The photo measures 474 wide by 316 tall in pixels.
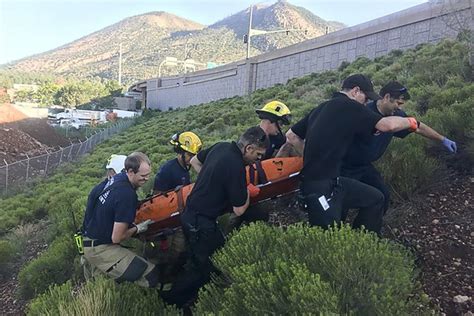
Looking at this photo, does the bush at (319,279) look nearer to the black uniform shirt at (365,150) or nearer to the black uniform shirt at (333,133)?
the black uniform shirt at (333,133)

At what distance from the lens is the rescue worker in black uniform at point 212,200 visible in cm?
425

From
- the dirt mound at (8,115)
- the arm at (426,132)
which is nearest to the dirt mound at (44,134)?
the dirt mound at (8,115)

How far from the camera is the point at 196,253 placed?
461 centimetres

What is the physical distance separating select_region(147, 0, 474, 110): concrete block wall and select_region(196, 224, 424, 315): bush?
10.1 meters

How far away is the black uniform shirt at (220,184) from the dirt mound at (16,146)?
26.8 metres

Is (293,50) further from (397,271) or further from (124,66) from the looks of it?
(124,66)

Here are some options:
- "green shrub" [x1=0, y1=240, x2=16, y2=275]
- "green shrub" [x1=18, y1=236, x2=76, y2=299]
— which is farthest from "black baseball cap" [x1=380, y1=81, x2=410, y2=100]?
"green shrub" [x1=0, y1=240, x2=16, y2=275]

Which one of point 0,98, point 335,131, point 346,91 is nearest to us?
point 335,131

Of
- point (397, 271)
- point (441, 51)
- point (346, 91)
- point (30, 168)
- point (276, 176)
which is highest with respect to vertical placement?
point (441, 51)

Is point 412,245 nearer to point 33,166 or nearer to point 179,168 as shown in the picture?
point 179,168

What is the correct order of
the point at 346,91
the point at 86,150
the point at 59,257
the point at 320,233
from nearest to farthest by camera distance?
the point at 320,233, the point at 346,91, the point at 59,257, the point at 86,150

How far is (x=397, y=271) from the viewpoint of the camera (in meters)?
3.18

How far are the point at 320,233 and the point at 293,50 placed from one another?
Result: 23.3 metres

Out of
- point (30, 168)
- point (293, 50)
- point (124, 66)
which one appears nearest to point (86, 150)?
point (30, 168)
